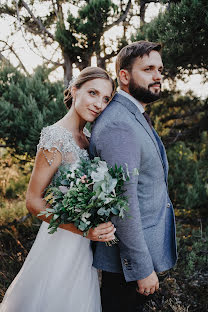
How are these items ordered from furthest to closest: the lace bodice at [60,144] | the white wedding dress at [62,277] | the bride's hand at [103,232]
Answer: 1. the white wedding dress at [62,277]
2. the lace bodice at [60,144]
3. the bride's hand at [103,232]

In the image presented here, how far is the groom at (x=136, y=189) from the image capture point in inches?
61.6

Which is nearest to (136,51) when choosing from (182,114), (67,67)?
(67,67)

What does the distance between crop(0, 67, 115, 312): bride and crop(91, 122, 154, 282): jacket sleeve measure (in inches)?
12.4

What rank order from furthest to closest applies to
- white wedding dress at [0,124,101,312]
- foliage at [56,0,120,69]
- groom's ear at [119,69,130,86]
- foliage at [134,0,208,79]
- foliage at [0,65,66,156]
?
foliage at [56,0,120,69], foliage at [0,65,66,156], foliage at [134,0,208,79], groom's ear at [119,69,130,86], white wedding dress at [0,124,101,312]

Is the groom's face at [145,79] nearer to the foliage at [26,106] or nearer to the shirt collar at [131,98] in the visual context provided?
the shirt collar at [131,98]

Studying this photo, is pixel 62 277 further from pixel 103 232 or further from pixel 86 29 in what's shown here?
pixel 86 29

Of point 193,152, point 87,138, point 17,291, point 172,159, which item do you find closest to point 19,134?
point 87,138

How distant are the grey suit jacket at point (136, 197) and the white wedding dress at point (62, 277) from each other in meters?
0.13

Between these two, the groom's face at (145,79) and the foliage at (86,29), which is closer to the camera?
the groom's face at (145,79)

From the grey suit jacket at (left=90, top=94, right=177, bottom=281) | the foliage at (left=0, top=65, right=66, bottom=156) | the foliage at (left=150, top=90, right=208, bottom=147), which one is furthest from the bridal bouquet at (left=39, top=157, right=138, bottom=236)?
the foliage at (left=150, top=90, right=208, bottom=147)

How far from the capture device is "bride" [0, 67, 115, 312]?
5.62 ft

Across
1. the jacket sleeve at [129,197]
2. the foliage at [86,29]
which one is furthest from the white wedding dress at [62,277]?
the foliage at [86,29]

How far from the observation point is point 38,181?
1686 millimetres

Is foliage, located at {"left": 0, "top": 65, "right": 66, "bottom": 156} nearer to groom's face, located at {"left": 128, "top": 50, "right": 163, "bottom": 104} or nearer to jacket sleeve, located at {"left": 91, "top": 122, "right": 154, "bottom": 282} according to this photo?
groom's face, located at {"left": 128, "top": 50, "right": 163, "bottom": 104}
